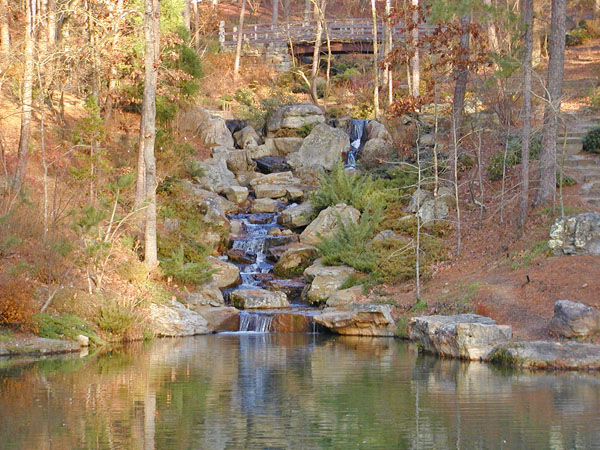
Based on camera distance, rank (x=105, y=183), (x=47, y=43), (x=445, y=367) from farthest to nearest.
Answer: (x=47, y=43) → (x=105, y=183) → (x=445, y=367)

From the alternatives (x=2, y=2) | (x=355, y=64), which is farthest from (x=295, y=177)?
(x=355, y=64)

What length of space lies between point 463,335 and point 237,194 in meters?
15.9

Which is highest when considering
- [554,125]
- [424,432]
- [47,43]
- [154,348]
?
[47,43]

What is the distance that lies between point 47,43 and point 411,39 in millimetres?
16967

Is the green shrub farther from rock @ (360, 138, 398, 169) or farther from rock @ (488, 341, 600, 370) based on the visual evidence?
rock @ (488, 341, 600, 370)

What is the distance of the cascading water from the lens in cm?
3426

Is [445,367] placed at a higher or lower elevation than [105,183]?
lower

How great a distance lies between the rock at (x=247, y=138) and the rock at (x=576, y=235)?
1801 cm

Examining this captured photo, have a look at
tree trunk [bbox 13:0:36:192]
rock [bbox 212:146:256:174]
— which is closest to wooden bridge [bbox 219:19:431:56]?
rock [bbox 212:146:256:174]

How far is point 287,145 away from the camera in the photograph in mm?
35438

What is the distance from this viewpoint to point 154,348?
17.6m

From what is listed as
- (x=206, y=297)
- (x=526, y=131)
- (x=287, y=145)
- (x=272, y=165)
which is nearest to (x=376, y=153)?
(x=272, y=165)

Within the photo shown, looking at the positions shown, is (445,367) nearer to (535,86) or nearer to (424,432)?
(424,432)

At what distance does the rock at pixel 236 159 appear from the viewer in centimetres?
3369
